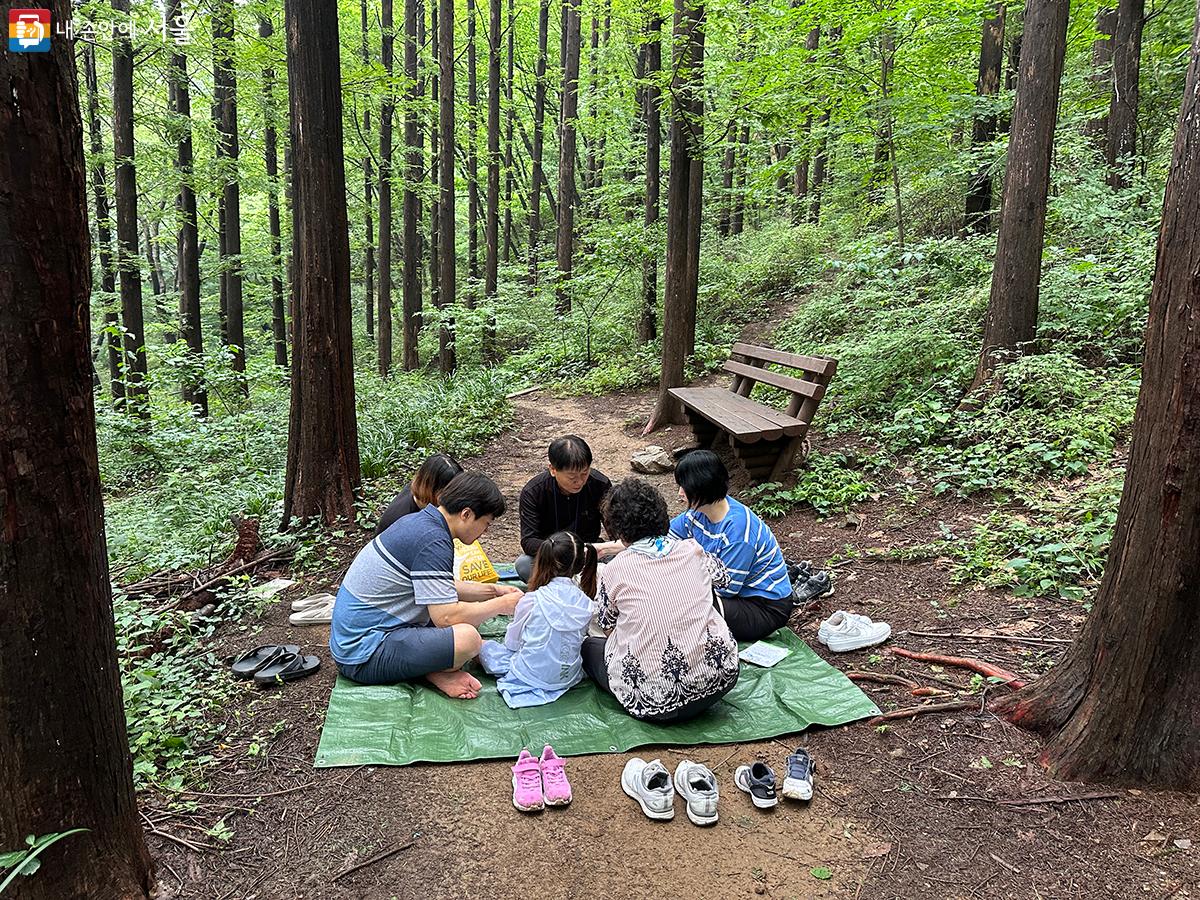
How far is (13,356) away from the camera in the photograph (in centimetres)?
168

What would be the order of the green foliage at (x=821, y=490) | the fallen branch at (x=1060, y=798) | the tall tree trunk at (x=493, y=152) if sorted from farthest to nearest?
the tall tree trunk at (x=493, y=152) < the green foliage at (x=821, y=490) < the fallen branch at (x=1060, y=798)

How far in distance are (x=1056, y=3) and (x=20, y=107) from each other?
24.9 feet

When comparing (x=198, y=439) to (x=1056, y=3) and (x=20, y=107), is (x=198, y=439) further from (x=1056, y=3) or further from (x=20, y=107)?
(x=1056, y=3)

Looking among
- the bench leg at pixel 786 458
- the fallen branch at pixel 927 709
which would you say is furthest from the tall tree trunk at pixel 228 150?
the fallen branch at pixel 927 709

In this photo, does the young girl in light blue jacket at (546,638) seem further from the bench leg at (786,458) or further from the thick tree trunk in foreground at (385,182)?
the thick tree trunk in foreground at (385,182)

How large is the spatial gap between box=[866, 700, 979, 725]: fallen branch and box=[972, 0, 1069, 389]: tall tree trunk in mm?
4232

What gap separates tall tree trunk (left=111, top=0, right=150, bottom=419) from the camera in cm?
1023

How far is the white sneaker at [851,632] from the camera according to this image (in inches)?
150

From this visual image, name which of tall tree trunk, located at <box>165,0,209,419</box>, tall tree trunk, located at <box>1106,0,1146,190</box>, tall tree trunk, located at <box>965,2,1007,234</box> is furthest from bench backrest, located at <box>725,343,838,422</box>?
tall tree trunk, located at <box>165,0,209,419</box>

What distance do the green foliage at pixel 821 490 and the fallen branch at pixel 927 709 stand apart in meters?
2.65

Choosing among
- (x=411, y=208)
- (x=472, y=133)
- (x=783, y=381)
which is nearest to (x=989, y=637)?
(x=783, y=381)

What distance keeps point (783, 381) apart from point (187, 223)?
11379mm

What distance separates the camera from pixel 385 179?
14.1 meters

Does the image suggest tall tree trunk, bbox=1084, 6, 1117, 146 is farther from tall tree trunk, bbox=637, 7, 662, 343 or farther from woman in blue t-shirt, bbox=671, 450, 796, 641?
woman in blue t-shirt, bbox=671, 450, 796, 641
